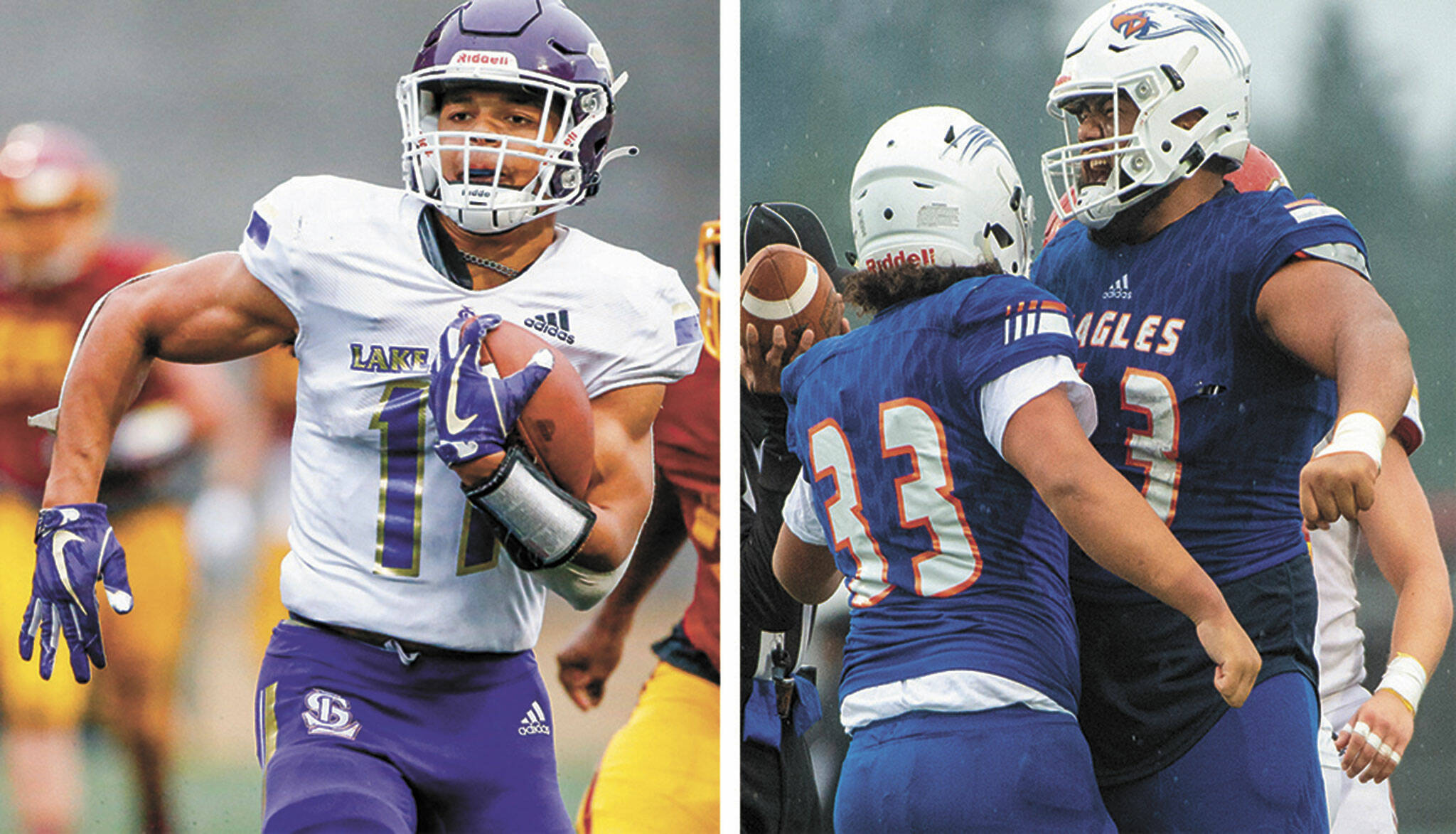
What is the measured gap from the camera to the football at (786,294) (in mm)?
2666

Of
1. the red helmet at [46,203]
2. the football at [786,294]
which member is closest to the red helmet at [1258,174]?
the football at [786,294]

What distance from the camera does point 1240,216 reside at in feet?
7.52

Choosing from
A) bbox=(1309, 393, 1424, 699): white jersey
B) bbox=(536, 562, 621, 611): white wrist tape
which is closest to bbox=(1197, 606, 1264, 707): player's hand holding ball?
bbox=(1309, 393, 1424, 699): white jersey

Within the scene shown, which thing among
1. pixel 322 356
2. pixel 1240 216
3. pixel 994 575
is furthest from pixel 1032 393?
pixel 322 356

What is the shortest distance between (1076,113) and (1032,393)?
491mm

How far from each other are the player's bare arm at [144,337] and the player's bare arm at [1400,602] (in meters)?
1.77

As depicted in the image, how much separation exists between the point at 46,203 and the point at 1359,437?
2285 mm

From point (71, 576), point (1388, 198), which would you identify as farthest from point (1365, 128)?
point (71, 576)

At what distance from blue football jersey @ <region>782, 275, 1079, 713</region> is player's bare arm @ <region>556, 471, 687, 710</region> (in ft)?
2.02

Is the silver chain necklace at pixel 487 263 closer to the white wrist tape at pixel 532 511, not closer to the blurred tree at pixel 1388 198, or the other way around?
the white wrist tape at pixel 532 511

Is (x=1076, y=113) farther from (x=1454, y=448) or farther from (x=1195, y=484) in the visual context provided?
(x=1454, y=448)

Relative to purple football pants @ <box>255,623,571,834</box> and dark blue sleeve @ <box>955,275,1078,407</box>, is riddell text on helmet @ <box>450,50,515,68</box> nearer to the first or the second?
dark blue sleeve @ <box>955,275,1078,407</box>

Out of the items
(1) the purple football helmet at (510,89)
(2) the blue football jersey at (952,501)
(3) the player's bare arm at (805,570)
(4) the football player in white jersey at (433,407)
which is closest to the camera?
(4) the football player in white jersey at (433,407)

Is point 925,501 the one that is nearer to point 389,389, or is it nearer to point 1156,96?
point 1156,96
